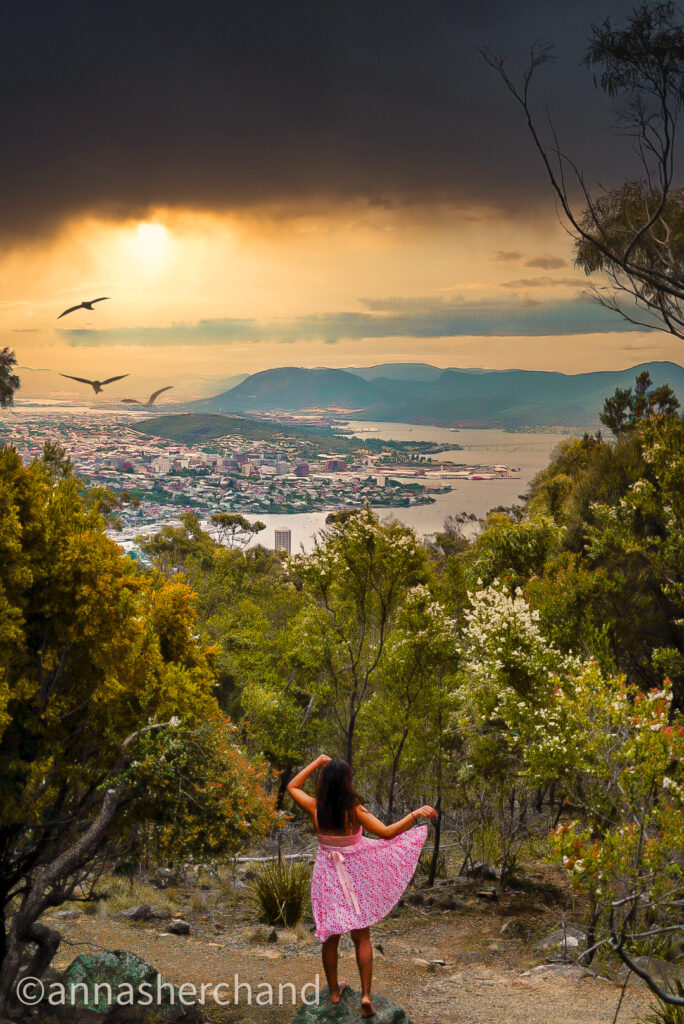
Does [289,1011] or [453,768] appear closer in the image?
[289,1011]

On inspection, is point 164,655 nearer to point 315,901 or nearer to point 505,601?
A: point 315,901

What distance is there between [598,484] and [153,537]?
85.3ft

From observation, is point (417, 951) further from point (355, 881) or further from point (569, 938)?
point (355, 881)

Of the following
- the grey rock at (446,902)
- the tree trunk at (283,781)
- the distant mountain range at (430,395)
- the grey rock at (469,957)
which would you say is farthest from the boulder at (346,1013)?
the distant mountain range at (430,395)

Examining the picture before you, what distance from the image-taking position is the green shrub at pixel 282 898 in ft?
42.2

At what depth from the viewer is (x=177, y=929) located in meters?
12.4

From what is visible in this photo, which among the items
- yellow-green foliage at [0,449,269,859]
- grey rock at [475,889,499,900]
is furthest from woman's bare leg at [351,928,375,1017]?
grey rock at [475,889,499,900]

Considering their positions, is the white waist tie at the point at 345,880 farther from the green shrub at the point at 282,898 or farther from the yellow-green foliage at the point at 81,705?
the green shrub at the point at 282,898

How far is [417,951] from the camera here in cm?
1247

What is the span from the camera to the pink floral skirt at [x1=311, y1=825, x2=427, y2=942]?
5.61 m

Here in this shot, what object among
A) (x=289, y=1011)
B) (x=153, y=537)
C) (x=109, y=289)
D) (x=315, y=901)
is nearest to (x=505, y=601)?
(x=289, y=1011)

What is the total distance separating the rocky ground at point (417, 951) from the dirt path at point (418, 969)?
2 centimetres

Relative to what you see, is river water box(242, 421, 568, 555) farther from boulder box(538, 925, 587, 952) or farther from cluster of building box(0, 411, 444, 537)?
boulder box(538, 925, 587, 952)

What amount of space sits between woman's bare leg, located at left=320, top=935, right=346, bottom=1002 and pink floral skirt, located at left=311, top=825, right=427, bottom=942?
0.13 meters
